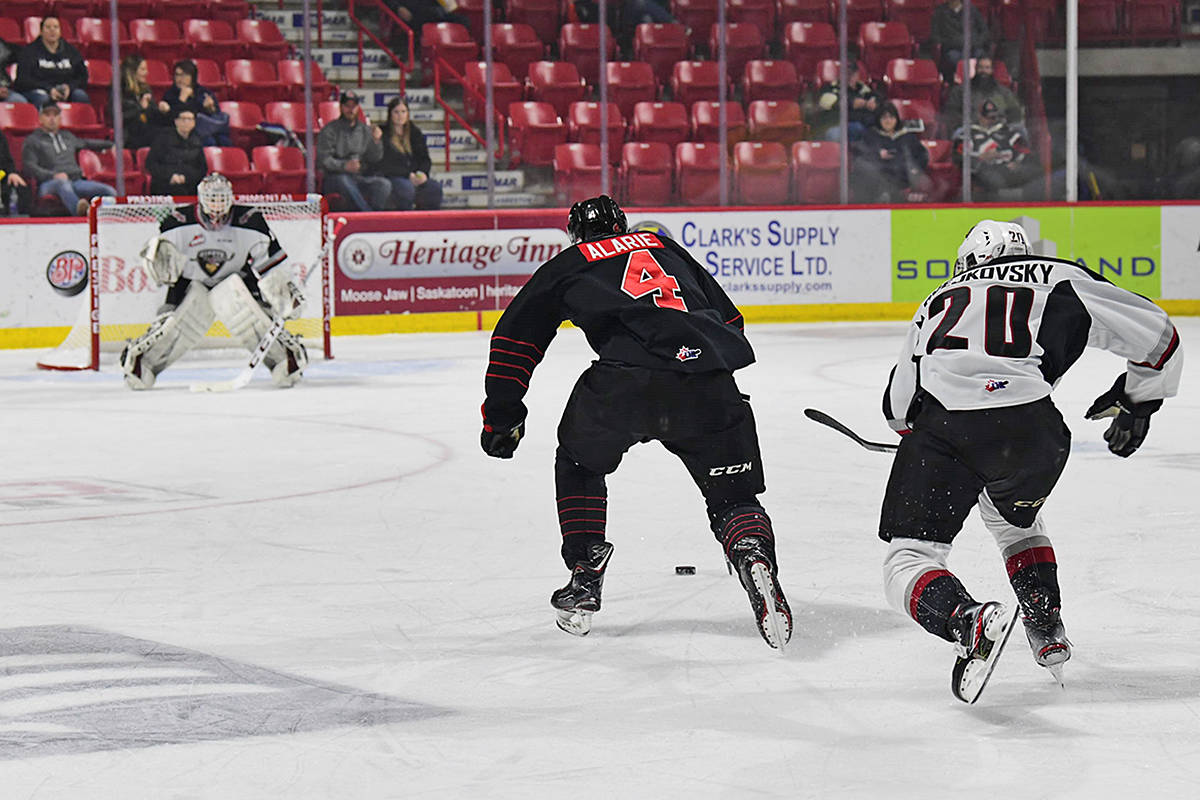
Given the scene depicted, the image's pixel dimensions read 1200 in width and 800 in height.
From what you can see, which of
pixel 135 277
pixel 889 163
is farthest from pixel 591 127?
pixel 135 277

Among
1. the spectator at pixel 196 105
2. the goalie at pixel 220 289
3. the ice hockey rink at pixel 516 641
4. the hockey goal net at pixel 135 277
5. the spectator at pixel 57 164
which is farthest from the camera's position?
the spectator at pixel 196 105

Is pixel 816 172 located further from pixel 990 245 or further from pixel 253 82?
pixel 990 245

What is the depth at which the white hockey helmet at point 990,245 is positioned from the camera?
3072 millimetres

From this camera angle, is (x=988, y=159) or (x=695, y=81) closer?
(x=988, y=159)

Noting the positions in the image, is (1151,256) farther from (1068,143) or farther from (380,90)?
(380,90)

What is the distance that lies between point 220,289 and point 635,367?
232 inches

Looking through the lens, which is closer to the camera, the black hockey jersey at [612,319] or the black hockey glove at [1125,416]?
the black hockey glove at [1125,416]

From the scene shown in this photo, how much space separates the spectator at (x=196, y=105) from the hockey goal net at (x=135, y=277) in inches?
47.2

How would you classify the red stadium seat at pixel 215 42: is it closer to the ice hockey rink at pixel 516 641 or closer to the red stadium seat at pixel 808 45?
the red stadium seat at pixel 808 45

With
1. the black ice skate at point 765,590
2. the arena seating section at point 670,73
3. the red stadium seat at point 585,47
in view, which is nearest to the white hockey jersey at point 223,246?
the arena seating section at point 670,73

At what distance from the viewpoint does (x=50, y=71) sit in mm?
11633

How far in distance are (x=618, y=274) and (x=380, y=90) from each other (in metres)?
10.4

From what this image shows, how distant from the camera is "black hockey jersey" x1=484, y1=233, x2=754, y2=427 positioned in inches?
135

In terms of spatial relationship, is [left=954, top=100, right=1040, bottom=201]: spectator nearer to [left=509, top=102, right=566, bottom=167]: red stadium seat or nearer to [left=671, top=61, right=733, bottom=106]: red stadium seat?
[left=671, top=61, right=733, bottom=106]: red stadium seat
